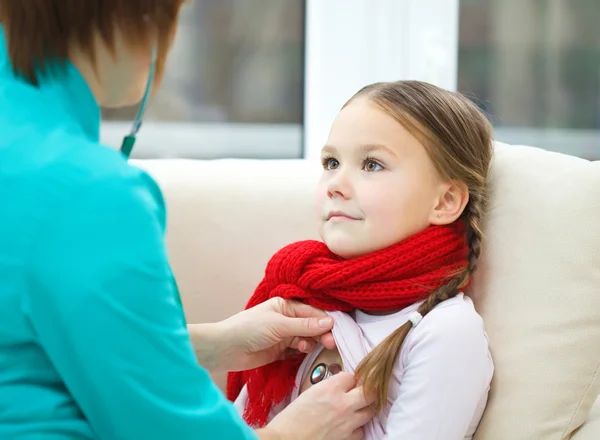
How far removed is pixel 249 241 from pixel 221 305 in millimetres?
143

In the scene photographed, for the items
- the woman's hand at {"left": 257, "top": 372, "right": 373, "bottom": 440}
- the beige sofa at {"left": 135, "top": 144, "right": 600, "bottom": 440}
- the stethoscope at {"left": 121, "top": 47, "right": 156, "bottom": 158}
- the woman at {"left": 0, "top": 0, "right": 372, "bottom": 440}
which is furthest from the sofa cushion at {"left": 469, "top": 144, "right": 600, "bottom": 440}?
the stethoscope at {"left": 121, "top": 47, "right": 156, "bottom": 158}

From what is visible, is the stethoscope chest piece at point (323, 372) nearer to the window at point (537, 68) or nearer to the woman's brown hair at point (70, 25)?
the woman's brown hair at point (70, 25)

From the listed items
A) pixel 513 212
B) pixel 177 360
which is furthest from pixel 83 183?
pixel 513 212

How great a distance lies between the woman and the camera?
0.77 meters

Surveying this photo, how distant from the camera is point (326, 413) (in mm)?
1201

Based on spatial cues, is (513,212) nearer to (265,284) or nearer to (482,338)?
(482,338)

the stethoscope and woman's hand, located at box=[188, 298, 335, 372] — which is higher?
the stethoscope

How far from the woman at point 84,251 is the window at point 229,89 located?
4.95ft

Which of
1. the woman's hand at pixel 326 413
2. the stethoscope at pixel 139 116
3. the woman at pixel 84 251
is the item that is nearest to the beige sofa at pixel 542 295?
→ the woman's hand at pixel 326 413

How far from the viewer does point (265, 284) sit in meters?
1.44

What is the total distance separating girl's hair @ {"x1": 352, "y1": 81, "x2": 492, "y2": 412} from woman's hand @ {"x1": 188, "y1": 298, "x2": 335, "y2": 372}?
15cm

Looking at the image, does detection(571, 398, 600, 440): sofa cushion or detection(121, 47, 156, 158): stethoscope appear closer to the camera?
detection(121, 47, 156, 158): stethoscope

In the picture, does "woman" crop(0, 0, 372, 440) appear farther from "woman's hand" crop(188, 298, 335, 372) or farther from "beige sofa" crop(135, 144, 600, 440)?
"beige sofa" crop(135, 144, 600, 440)

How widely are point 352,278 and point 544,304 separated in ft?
1.01
